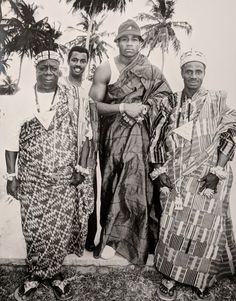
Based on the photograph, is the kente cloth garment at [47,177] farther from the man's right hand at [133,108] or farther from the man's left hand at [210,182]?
the man's left hand at [210,182]

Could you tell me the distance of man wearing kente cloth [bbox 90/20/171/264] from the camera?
2.81 meters

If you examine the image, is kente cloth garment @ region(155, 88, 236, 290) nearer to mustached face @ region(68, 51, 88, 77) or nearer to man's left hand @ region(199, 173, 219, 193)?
man's left hand @ region(199, 173, 219, 193)

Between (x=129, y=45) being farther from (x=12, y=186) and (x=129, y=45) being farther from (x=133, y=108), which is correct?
(x=12, y=186)

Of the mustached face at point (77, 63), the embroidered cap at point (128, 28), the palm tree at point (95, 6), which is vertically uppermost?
the palm tree at point (95, 6)

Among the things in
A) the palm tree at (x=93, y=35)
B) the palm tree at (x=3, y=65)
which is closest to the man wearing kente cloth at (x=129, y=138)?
the palm tree at (x=93, y=35)

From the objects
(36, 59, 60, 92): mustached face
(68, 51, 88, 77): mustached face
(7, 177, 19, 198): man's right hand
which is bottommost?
(7, 177, 19, 198): man's right hand

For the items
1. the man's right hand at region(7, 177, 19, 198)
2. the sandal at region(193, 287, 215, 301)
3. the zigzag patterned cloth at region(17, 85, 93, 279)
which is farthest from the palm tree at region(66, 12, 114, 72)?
the sandal at region(193, 287, 215, 301)

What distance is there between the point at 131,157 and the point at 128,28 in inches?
36.4

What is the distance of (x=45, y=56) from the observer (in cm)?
270

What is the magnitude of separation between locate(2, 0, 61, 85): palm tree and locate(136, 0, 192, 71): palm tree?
2.07ft

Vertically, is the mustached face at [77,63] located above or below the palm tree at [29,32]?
below

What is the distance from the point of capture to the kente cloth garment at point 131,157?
2824mm

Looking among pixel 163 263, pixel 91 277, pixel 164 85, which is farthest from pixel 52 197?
pixel 164 85

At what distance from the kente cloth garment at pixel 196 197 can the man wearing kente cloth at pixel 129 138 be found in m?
0.13
